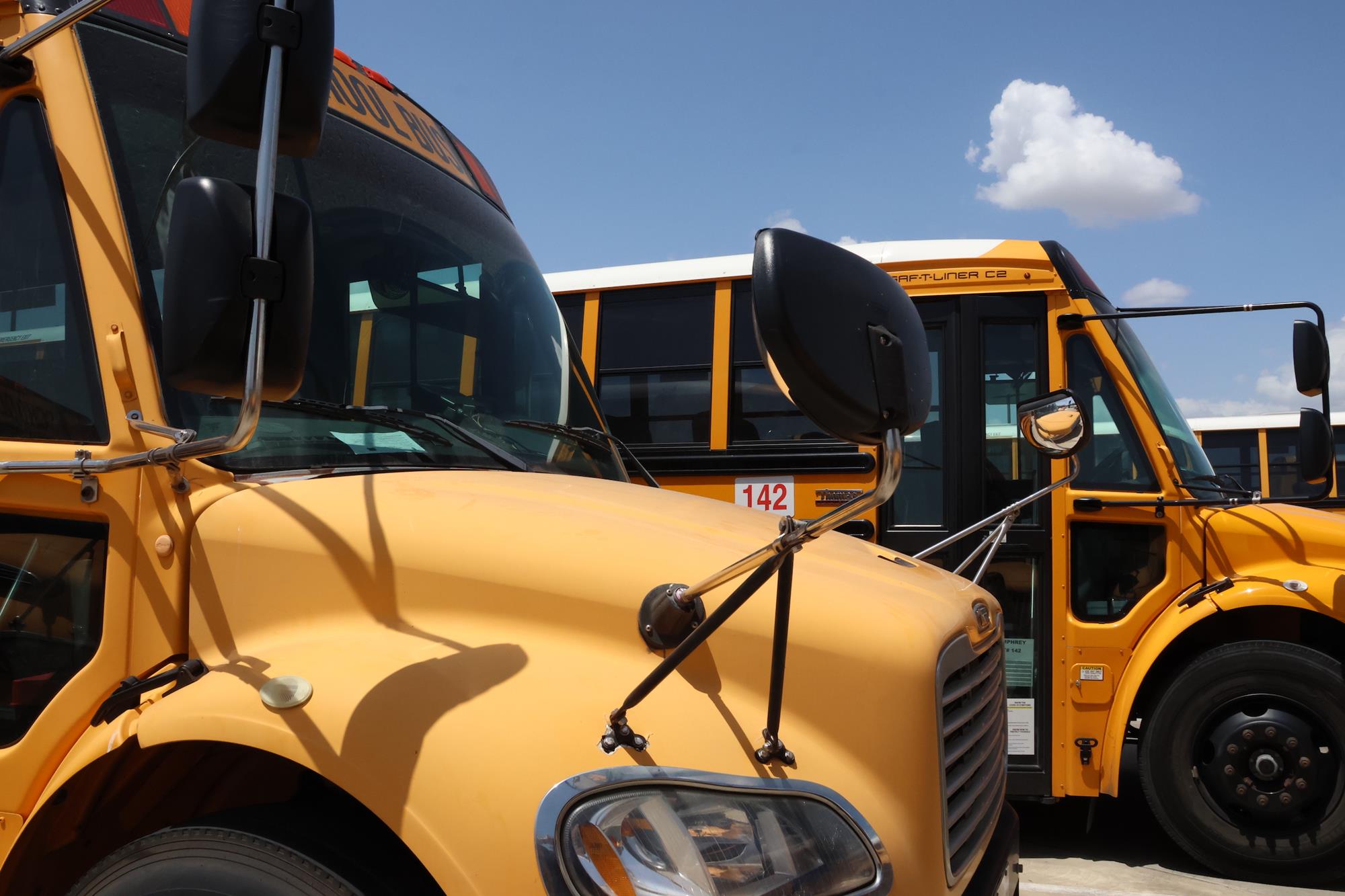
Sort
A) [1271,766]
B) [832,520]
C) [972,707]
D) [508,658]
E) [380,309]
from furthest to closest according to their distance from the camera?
1. [1271,766]
2. [380,309]
3. [972,707]
4. [508,658]
5. [832,520]

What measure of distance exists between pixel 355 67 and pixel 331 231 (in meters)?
0.74

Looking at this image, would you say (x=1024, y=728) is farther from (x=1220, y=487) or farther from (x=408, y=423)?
(x=408, y=423)

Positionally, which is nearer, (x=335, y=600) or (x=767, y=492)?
(x=335, y=600)

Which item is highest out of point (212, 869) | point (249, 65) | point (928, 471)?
point (249, 65)

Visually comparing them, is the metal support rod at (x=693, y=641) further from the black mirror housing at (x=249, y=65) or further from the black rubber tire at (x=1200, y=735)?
the black rubber tire at (x=1200, y=735)

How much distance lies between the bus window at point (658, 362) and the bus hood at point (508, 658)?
13.6 feet

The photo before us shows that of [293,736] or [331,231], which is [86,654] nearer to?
[293,736]

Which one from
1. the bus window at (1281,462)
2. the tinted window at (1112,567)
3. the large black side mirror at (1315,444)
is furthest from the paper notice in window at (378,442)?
the bus window at (1281,462)

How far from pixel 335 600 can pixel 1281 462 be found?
599 inches

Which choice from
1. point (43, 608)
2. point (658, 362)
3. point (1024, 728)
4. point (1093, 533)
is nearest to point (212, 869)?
point (43, 608)

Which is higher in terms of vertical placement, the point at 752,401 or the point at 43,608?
the point at 752,401

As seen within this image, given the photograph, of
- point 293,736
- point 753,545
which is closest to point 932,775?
point 753,545

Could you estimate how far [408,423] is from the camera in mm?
2447

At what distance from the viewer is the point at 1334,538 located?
516 centimetres
